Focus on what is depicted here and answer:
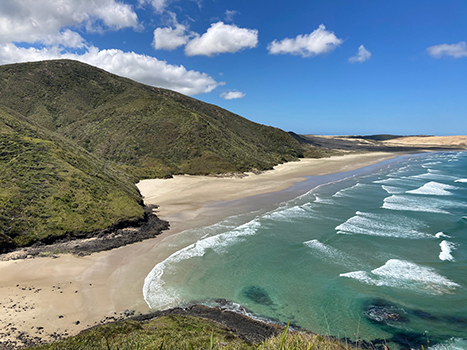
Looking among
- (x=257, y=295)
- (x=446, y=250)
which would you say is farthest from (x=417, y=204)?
(x=257, y=295)

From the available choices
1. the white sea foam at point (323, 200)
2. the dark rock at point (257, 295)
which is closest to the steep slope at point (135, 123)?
the white sea foam at point (323, 200)

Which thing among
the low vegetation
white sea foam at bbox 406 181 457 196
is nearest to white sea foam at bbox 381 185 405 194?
white sea foam at bbox 406 181 457 196

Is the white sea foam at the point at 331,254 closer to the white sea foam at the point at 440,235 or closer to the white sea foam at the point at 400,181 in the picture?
the white sea foam at the point at 440,235

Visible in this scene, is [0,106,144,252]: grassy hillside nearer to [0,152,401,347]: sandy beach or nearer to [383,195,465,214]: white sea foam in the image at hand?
[0,152,401,347]: sandy beach

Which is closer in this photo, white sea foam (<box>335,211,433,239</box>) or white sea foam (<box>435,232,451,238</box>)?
white sea foam (<box>435,232,451,238</box>)

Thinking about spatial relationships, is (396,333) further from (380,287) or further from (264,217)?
(264,217)

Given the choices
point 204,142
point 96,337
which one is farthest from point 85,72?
point 96,337
